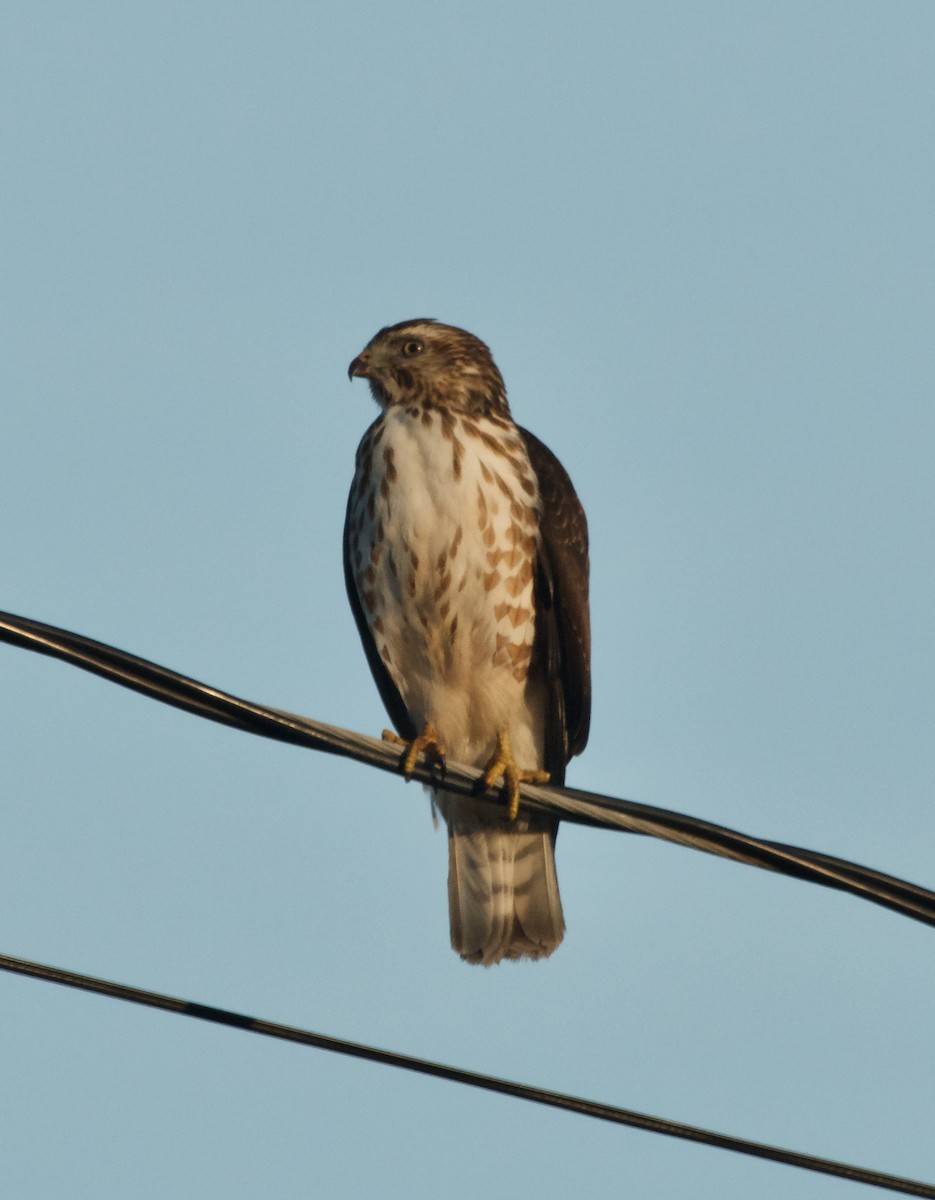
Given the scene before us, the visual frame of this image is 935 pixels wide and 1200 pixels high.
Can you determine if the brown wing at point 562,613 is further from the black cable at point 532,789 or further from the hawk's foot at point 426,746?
the black cable at point 532,789

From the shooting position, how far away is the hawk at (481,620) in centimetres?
756

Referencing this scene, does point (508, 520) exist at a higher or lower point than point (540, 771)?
higher

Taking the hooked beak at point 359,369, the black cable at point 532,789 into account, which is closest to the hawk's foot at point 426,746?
the black cable at point 532,789

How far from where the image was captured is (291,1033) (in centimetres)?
417

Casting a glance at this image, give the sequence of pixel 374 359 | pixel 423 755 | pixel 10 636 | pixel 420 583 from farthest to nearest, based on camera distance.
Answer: pixel 374 359 < pixel 420 583 < pixel 423 755 < pixel 10 636

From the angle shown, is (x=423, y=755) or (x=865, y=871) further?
(x=423, y=755)

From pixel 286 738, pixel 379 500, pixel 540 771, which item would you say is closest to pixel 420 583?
pixel 379 500

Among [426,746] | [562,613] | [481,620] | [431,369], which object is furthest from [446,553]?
[431,369]

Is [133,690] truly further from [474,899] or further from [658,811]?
[474,899]

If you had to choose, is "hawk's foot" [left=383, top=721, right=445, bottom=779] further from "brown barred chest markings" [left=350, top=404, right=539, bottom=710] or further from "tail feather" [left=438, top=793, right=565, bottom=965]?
"tail feather" [left=438, top=793, right=565, bottom=965]

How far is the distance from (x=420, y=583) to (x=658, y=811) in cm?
312

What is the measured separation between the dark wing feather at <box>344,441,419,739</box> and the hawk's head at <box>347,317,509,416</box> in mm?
389

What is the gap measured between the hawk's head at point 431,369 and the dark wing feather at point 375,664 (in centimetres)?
39

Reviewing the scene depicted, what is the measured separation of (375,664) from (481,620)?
762 mm
